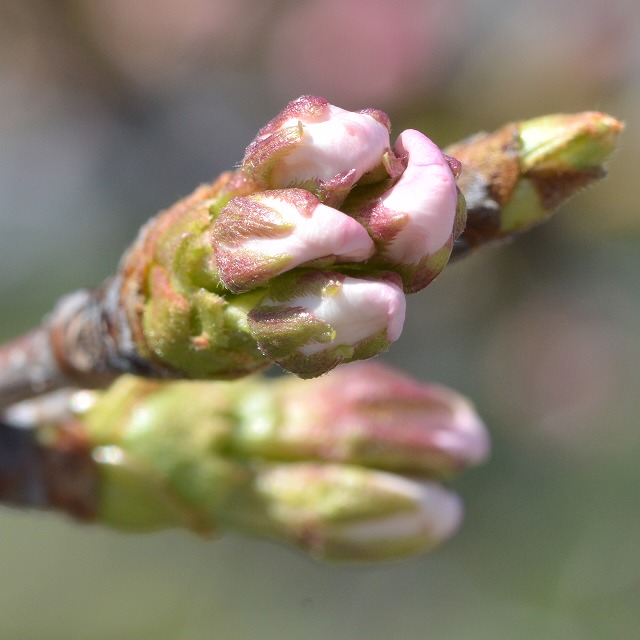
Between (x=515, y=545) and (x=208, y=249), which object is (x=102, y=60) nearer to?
(x=515, y=545)

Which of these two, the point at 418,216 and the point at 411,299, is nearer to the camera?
the point at 418,216

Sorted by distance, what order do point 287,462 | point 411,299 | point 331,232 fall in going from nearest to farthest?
1. point 331,232
2. point 287,462
3. point 411,299

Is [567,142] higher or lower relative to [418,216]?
higher

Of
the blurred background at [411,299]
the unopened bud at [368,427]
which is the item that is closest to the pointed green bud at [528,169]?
the unopened bud at [368,427]

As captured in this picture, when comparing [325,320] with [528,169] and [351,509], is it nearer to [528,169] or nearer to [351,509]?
[528,169]

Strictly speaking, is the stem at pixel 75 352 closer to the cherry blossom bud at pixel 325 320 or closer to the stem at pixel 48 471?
the stem at pixel 48 471

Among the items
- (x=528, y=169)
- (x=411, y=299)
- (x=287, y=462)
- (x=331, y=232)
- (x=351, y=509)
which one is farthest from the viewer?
(x=411, y=299)

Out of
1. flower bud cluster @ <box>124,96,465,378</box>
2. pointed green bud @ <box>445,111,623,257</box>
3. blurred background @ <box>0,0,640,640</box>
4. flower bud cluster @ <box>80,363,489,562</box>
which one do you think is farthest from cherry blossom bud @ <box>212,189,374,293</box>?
blurred background @ <box>0,0,640,640</box>

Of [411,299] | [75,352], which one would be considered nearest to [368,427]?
[75,352]
